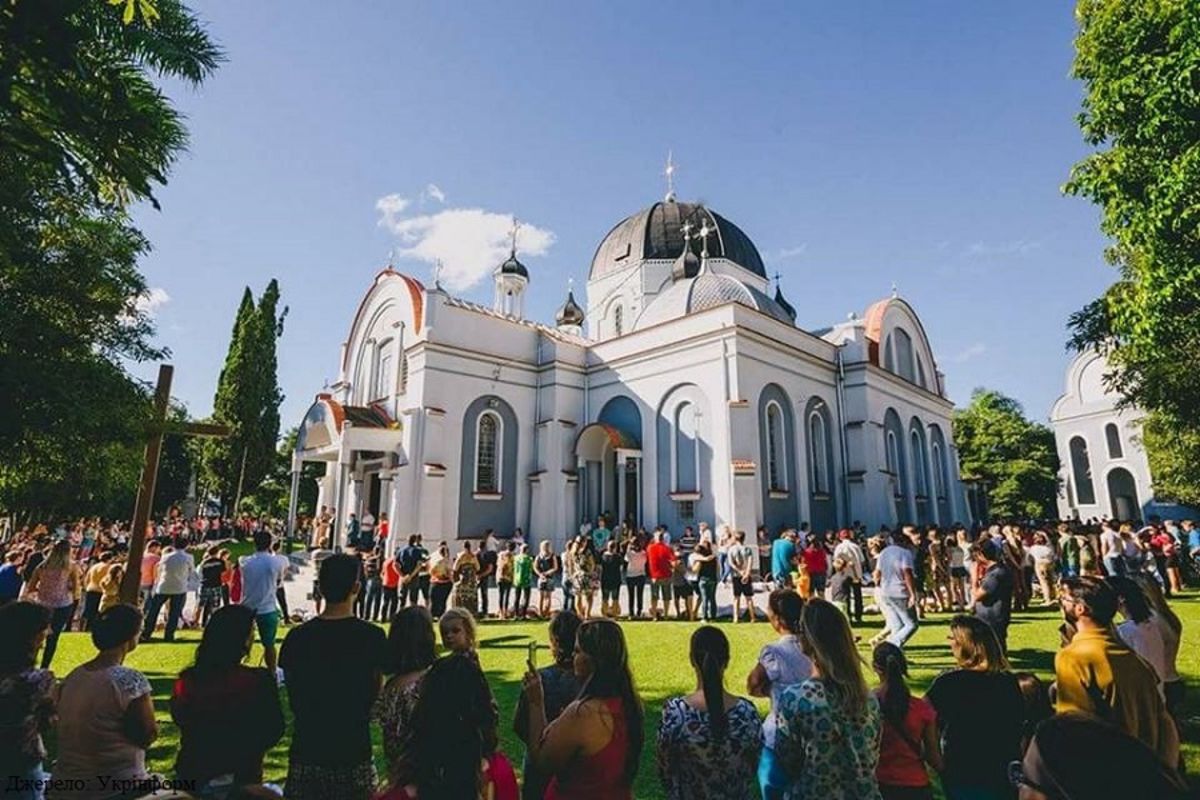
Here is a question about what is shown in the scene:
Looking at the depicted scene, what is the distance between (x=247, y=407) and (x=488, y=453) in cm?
1684

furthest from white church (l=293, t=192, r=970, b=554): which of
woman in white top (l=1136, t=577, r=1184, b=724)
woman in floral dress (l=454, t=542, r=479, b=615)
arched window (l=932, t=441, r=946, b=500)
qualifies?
woman in white top (l=1136, t=577, r=1184, b=724)

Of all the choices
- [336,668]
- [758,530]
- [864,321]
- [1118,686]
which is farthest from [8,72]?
[864,321]

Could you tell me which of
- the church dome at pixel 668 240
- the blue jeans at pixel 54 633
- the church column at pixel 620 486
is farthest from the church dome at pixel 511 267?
the blue jeans at pixel 54 633

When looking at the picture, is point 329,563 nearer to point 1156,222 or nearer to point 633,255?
point 1156,222

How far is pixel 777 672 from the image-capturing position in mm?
3883

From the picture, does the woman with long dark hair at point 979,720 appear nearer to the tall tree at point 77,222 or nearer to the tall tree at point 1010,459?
the tall tree at point 77,222

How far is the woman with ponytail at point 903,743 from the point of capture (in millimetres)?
3115

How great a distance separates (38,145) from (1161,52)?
51.6 ft

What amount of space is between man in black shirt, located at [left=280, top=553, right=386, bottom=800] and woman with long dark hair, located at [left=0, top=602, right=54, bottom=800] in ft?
4.18

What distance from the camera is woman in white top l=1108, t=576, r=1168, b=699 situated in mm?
4270

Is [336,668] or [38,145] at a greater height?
[38,145]

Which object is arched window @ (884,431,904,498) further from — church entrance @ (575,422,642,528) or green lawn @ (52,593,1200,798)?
green lawn @ (52,593,1200,798)

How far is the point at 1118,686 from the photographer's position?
10.4 ft

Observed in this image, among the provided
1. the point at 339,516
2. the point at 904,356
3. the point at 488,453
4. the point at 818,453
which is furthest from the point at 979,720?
the point at 904,356
